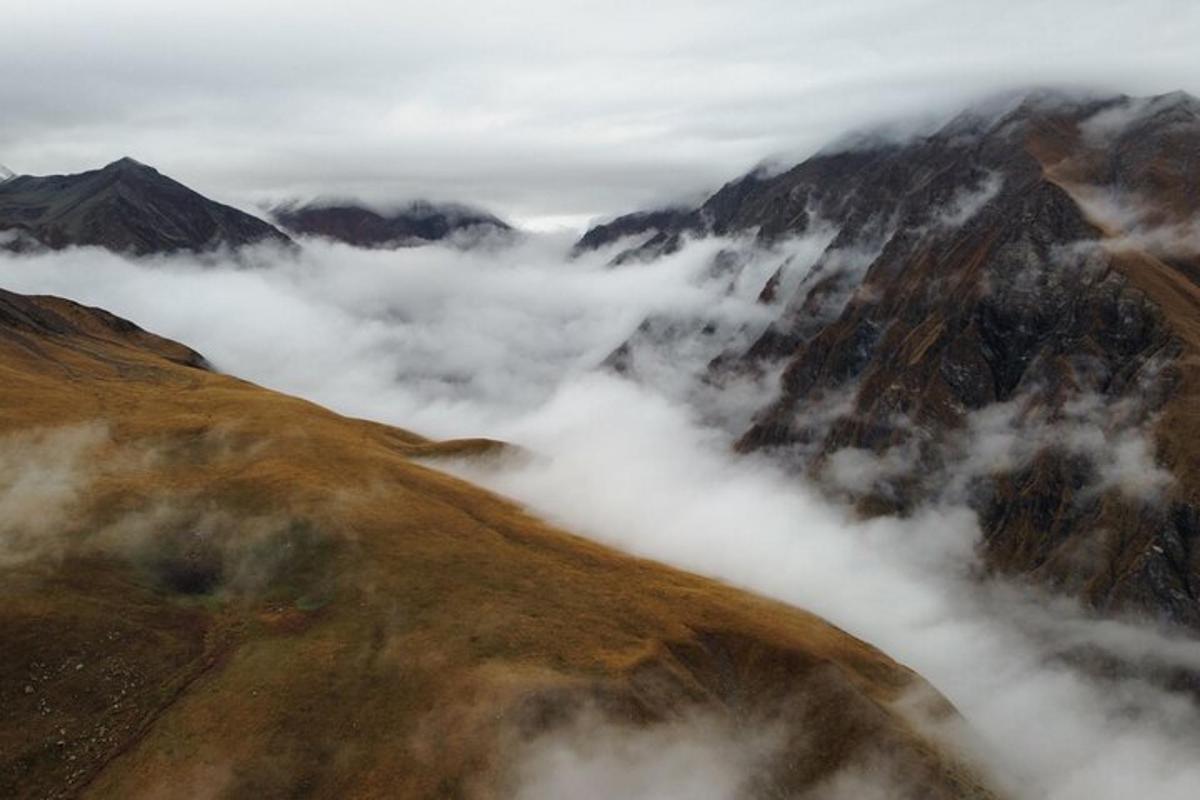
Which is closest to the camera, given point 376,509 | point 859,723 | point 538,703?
point 538,703

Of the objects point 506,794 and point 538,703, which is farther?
point 538,703

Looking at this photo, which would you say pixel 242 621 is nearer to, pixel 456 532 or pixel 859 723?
pixel 456 532

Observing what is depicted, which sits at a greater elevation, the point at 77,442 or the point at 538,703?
the point at 77,442

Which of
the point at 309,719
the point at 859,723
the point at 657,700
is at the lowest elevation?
the point at 859,723

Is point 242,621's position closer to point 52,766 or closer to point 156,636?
point 156,636

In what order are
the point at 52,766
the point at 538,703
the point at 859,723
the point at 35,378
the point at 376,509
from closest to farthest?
the point at 52,766 < the point at 538,703 < the point at 859,723 < the point at 376,509 < the point at 35,378

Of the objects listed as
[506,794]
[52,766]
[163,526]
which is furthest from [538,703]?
[163,526]
